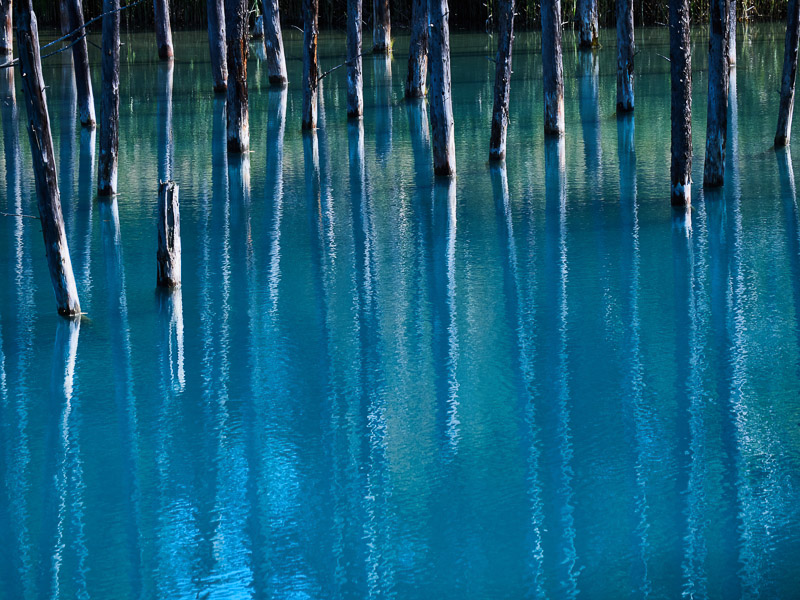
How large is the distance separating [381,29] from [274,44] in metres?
4.63

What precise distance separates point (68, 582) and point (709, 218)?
23.5 ft

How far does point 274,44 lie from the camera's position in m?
18.9

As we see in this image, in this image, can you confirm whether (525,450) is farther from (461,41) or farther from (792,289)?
(461,41)

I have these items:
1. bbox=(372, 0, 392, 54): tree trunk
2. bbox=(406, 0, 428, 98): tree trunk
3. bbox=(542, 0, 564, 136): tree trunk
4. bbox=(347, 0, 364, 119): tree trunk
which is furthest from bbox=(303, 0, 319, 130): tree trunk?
bbox=(372, 0, 392, 54): tree trunk

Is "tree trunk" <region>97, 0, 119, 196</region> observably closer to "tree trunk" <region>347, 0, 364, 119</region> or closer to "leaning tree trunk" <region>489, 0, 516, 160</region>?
"leaning tree trunk" <region>489, 0, 516, 160</region>

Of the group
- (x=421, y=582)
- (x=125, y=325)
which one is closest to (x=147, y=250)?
(x=125, y=325)

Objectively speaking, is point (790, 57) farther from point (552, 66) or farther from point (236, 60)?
point (236, 60)

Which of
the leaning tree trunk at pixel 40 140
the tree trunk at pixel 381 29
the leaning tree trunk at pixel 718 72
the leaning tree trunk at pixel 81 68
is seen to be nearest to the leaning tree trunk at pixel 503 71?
the leaning tree trunk at pixel 718 72

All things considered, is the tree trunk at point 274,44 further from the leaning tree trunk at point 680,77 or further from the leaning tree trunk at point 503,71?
the leaning tree trunk at point 680,77

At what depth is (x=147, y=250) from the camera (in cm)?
982

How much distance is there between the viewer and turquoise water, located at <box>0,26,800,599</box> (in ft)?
16.1

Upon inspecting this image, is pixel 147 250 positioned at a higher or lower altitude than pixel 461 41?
lower

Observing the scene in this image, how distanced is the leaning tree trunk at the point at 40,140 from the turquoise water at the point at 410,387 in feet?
2.07

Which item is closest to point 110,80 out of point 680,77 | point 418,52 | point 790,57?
point 680,77
